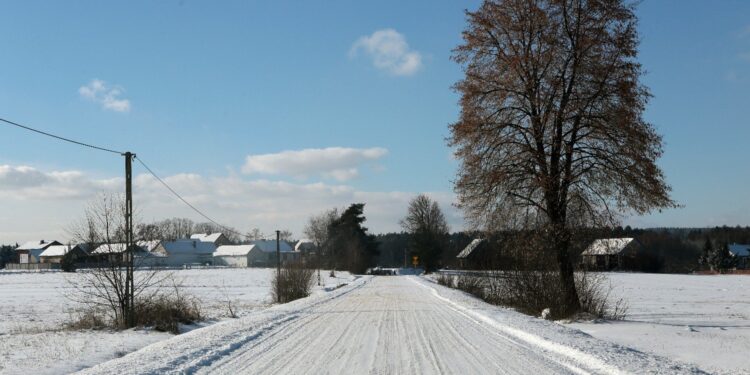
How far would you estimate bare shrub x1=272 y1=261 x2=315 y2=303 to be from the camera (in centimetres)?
3716

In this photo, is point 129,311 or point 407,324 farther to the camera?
point 129,311

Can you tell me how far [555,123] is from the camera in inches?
811

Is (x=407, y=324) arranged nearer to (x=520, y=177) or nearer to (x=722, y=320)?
(x=520, y=177)

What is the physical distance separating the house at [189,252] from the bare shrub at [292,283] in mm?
100935

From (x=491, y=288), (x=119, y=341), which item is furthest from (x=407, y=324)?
(x=491, y=288)

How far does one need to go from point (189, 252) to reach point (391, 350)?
139m

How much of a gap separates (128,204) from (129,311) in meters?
3.46

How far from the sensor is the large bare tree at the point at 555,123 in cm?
2025

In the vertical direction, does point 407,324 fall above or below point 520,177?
below

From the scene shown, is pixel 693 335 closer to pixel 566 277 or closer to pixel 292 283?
pixel 566 277

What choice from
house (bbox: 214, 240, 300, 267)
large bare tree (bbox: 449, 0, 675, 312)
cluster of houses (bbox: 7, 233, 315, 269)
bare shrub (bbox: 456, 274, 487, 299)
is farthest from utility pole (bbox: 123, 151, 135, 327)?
house (bbox: 214, 240, 300, 267)

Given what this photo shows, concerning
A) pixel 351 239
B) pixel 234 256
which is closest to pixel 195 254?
pixel 234 256

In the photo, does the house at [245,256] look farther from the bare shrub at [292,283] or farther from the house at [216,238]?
the bare shrub at [292,283]

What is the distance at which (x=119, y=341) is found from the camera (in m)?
17.4
